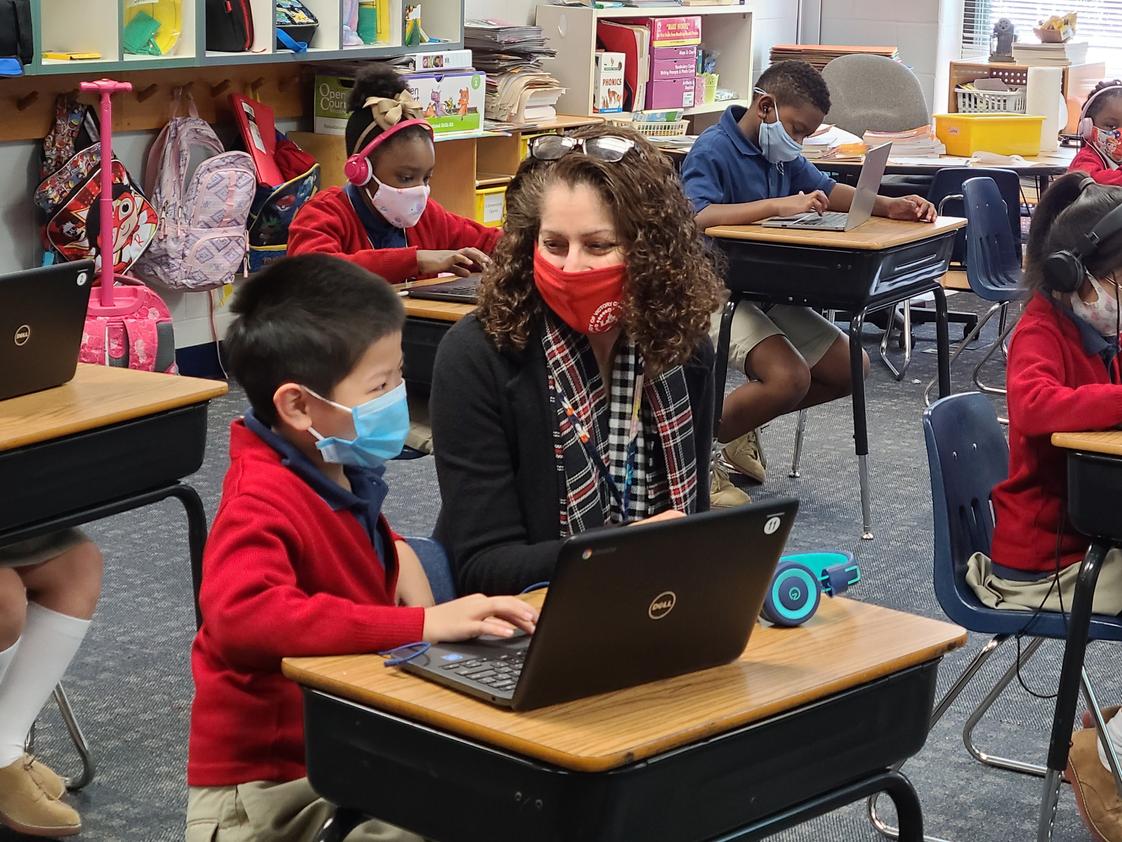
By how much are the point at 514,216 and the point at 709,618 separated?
764 mm

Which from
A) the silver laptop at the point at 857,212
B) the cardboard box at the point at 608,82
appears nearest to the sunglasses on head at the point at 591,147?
the silver laptop at the point at 857,212

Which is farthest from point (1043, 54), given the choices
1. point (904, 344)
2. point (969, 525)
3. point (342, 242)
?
point (969, 525)

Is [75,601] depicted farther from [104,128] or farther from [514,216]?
[104,128]

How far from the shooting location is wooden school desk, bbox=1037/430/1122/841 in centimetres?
219

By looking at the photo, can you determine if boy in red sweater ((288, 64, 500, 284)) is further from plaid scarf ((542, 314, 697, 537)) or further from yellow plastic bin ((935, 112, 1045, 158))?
yellow plastic bin ((935, 112, 1045, 158))

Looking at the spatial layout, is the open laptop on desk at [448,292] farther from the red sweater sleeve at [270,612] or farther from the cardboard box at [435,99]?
the cardboard box at [435,99]

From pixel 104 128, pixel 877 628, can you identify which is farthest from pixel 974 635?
pixel 104 128

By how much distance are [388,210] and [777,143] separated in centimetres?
122

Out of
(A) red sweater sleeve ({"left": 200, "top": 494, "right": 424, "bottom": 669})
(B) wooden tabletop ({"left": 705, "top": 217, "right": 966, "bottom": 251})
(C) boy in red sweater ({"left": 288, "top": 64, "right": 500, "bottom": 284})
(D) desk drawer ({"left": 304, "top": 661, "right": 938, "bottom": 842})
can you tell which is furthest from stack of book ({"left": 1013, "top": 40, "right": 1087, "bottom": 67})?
(A) red sweater sleeve ({"left": 200, "top": 494, "right": 424, "bottom": 669})

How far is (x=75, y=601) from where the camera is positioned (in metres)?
2.39

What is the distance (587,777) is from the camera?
1.25 meters

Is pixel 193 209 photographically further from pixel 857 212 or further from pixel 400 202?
pixel 857 212

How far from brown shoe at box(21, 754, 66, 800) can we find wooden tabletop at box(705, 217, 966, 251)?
7.16 ft

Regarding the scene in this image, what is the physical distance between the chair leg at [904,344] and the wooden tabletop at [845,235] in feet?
4.98
